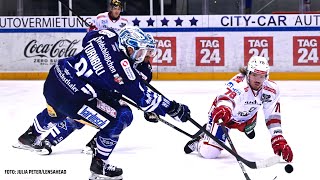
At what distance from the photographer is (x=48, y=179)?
358cm

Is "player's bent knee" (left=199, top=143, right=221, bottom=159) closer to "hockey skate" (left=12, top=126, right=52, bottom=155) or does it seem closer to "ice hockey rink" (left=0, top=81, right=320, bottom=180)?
"ice hockey rink" (left=0, top=81, right=320, bottom=180)

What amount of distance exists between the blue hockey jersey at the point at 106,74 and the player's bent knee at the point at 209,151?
2.69 ft

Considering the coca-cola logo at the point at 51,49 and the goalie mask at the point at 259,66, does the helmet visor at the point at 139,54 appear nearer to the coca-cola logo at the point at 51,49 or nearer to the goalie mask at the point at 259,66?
the goalie mask at the point at 259,66

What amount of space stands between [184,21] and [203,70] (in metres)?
0.77

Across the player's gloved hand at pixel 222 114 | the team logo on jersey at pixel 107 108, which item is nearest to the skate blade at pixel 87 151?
the team logo on jersey at pixel 107 108

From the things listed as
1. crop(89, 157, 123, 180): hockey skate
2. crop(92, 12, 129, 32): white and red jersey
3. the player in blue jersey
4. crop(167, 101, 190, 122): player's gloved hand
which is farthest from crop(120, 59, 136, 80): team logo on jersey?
crop(92, 12, 129, 32): white and red jersey

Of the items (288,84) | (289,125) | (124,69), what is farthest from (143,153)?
(288,84)

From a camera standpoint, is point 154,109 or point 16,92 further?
point 16,92

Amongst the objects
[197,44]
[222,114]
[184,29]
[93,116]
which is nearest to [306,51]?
[197,44]

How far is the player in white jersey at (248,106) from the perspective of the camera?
12.5ft

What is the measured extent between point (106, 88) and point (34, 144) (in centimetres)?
103

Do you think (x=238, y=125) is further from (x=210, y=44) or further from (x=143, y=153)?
(x=210, y=44)

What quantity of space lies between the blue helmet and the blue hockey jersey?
0.14 ft

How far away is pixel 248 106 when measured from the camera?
4082mm
